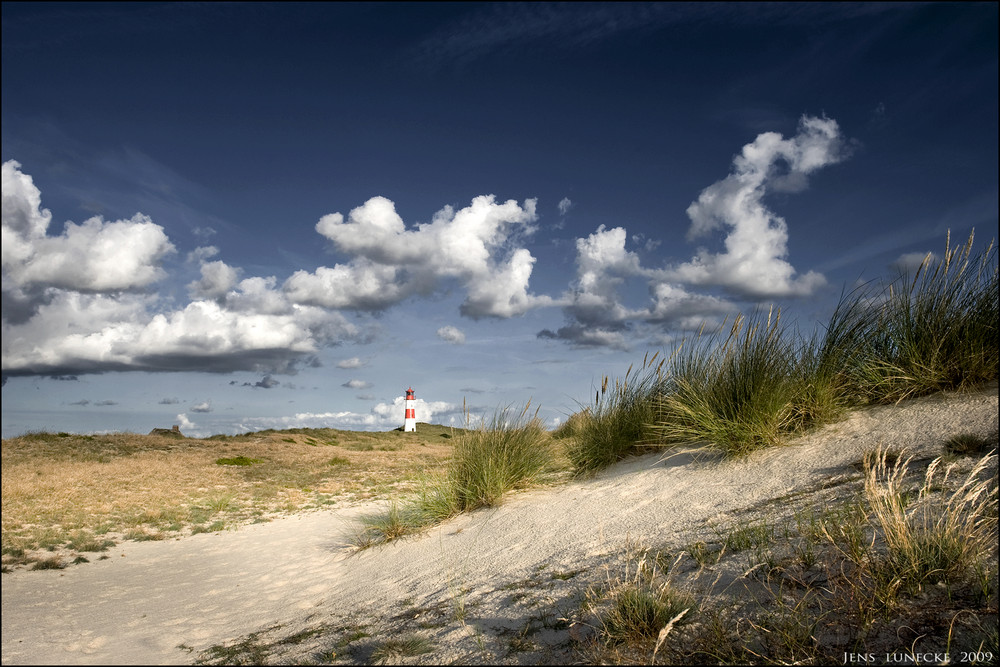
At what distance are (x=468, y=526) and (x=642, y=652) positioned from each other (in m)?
4.44

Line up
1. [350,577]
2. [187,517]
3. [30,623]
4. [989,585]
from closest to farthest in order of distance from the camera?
[989,585], [30,623], [350,577], [187,517]

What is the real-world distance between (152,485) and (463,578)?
1428cm

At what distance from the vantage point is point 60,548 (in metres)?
9.19

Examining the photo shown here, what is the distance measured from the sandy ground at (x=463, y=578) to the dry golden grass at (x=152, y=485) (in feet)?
9.88

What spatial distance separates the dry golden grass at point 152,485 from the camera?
10.6m

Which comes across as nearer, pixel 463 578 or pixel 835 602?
pixel 835 602

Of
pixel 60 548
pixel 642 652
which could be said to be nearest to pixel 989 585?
pixel 642 652

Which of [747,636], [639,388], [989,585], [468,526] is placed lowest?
[468,526]

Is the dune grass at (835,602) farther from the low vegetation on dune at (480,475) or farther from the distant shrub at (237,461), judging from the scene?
the distant shrub at (237,461)

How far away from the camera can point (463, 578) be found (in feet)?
16.6

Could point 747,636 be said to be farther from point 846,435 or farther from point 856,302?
point 856,302

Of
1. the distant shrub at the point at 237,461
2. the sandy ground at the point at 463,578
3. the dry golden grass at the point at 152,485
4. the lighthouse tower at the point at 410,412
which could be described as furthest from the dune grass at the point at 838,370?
the lighthouse tower at the point at 410,412

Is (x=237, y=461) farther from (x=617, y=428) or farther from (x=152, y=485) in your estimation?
(x=617, y=428)

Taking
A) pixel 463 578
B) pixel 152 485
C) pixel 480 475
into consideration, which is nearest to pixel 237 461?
pixel 152 485
